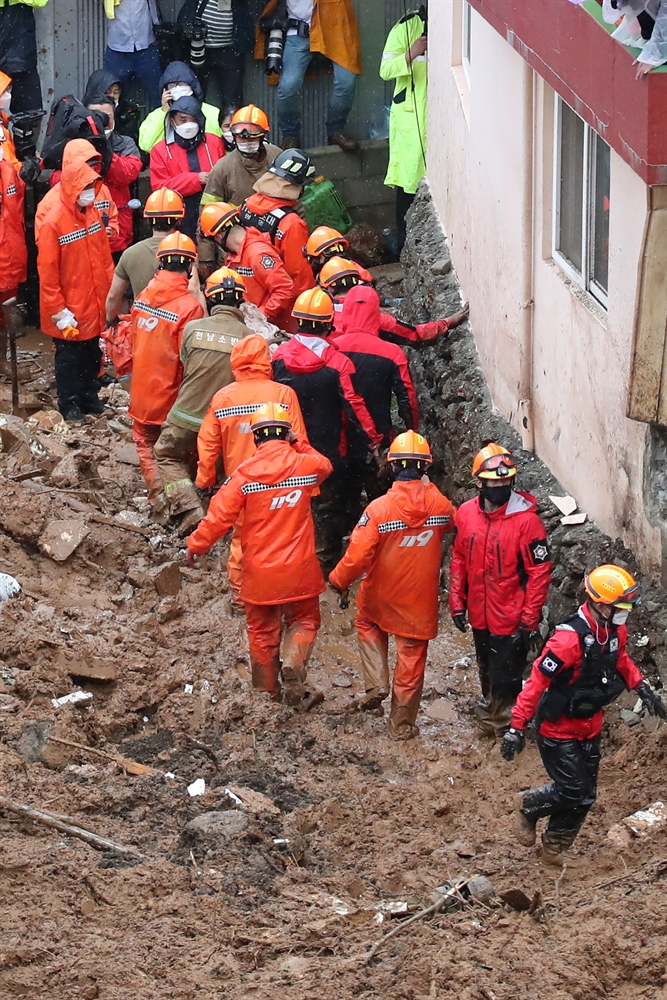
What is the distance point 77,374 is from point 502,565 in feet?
17.8

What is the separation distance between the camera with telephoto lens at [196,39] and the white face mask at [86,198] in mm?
3410

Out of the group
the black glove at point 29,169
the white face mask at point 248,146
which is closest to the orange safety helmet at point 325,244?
the white face mask at point 248,146

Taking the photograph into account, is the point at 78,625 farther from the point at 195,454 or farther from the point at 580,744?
the point at 580,744

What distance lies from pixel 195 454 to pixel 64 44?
5.99m

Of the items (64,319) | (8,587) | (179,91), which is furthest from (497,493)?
(179,91)

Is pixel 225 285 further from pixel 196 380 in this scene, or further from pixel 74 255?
pixel 74 255

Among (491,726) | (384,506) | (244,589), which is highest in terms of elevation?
(384,506)

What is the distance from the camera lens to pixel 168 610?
367 inches

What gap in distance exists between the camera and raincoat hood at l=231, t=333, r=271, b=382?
8.86 m

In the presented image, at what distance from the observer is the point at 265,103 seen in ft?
49.5

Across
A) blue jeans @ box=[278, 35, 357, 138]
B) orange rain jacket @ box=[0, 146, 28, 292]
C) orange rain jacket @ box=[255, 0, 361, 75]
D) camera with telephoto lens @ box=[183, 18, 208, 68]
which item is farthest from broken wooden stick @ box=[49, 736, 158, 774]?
orange rain jacket @ box=[255, 0, 361, 75]

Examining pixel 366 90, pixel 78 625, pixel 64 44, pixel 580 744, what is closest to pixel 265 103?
pixel 366 90

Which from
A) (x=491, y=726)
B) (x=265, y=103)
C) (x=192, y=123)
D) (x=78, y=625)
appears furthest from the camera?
(x=265, y=103)

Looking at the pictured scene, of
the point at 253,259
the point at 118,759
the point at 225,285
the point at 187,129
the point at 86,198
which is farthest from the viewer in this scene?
the point at 187,129
